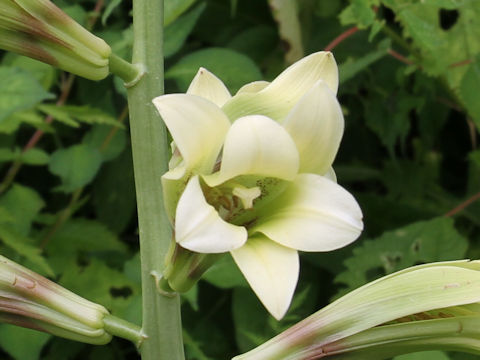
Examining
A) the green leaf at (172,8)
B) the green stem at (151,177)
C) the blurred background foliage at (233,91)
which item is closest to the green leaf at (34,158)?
the blurred background foliage at (233,91)

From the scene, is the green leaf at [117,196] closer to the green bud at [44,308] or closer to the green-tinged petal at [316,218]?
the green bud at [44,308]

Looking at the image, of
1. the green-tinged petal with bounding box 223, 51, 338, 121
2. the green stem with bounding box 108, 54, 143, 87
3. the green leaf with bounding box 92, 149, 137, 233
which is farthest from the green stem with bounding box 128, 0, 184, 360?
the green leaf with bounding box 92, 149, 137, 233

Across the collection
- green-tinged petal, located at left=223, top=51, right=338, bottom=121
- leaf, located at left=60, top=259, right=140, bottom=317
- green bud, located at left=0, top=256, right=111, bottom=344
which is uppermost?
green-tinged petal, located at left=223, top=51, right=338, bottom=121

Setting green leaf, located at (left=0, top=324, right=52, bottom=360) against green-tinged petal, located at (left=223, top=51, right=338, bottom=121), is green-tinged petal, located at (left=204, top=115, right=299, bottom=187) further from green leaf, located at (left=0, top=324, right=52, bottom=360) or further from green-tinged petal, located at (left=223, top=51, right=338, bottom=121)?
green leaf, located at (left=0, top=324, right=52, bottom=360)

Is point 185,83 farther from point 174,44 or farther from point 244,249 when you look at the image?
point 244,249

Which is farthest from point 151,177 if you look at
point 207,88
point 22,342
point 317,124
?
point 22,342
